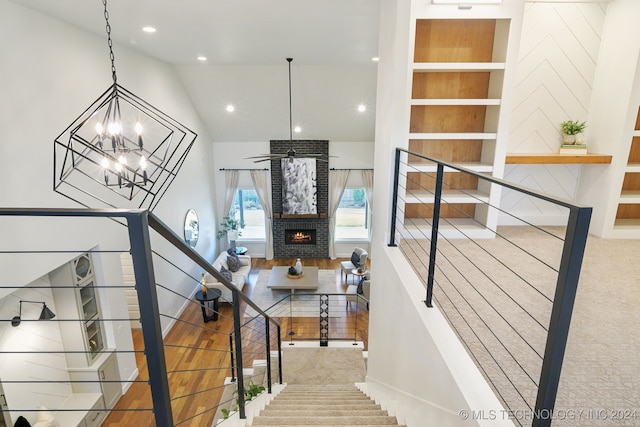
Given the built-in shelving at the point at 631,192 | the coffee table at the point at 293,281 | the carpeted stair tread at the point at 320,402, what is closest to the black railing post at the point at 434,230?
the carpeted stair tread at the point at 320,402

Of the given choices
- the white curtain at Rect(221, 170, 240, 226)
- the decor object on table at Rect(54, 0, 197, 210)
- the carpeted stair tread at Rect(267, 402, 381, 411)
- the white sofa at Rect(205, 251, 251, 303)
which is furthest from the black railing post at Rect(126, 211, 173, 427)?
the white curtain at Rect(221, 170, 240, 226)

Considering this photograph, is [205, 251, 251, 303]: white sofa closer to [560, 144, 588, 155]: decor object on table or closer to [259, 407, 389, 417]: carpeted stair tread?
[259, 407, 389, 417]: carpeted stair tread

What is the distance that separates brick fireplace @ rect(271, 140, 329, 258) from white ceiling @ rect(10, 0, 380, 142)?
1.06ft

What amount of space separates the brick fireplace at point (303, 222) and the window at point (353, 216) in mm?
661

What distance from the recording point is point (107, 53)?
4648 mm

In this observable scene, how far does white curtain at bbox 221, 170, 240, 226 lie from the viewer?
963cm

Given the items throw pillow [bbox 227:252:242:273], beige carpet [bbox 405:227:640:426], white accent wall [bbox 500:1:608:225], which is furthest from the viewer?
throw pillow [bbox 227:252:242:273]

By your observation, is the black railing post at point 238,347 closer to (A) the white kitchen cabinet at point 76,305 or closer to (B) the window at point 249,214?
(A) the white kitchen cabinet at point 76,305

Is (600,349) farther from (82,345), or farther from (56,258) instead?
(82,345)

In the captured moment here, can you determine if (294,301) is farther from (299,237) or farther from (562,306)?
(562,306)

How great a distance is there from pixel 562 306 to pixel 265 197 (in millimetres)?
8977

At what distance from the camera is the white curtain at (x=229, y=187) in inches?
379

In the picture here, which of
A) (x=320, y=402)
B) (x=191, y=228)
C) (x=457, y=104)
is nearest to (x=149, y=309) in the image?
(x=320, y=402)

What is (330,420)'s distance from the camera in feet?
7.74
